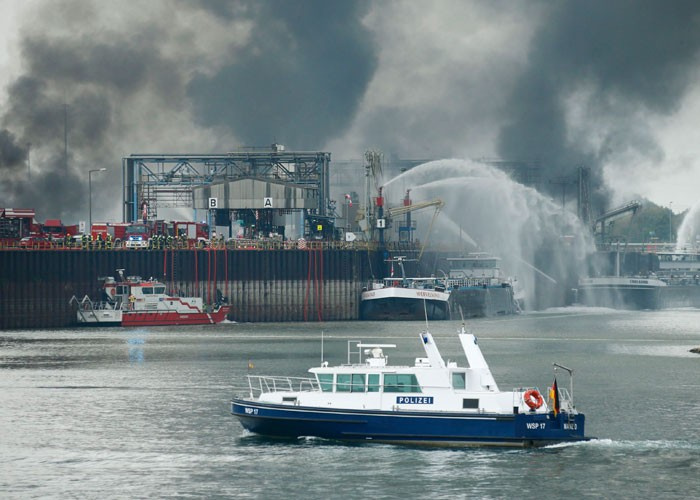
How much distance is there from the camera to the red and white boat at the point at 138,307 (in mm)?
140875

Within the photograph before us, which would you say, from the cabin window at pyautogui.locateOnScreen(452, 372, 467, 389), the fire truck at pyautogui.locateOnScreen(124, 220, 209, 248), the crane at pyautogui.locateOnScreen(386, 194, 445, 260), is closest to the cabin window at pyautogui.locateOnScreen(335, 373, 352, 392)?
the cabin window at pyautogui.locateOnScreen(452, 372, 467, 389)

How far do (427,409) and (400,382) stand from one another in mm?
1666

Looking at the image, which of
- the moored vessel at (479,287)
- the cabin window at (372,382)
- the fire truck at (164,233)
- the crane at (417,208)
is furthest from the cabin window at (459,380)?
the crane at (417,208)

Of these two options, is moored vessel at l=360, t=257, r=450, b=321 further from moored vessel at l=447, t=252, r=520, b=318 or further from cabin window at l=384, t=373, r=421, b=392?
cabin window at l=384, t=373, r=421, b=392

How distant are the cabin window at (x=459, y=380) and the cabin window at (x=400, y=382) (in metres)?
1.61

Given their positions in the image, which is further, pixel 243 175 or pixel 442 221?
pixel 442 221

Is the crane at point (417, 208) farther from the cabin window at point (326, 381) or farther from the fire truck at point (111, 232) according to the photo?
the cabin window at point (326, 381)

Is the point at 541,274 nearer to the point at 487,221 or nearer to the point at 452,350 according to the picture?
the point at 487,221

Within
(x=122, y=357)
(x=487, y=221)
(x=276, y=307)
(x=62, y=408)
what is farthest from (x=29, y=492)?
(x=487, y=221)

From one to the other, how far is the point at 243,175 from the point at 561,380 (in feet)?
331

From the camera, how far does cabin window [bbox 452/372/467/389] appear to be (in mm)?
57219

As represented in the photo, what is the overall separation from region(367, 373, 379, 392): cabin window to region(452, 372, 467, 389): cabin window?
11.1 feet

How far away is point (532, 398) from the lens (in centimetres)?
5650

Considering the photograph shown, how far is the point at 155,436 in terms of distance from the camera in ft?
203
